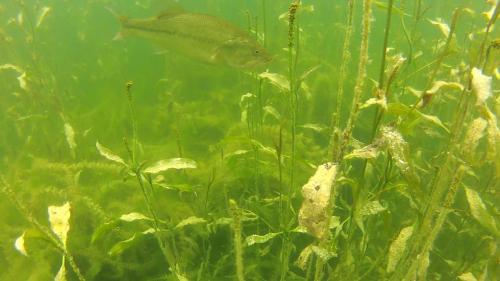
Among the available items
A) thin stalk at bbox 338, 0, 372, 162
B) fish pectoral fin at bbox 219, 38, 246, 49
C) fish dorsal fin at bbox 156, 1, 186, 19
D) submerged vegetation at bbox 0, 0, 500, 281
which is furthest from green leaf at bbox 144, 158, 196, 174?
fish dorsal fin at bbox 156, 1, 186, 19

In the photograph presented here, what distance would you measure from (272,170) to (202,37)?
1.59 metres

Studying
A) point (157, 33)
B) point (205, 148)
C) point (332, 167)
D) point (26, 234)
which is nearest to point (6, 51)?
point (157, 33)

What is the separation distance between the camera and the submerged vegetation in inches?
59.5

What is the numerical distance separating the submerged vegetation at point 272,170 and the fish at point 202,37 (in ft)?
0.16

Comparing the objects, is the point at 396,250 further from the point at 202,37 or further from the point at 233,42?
the point at 202,37

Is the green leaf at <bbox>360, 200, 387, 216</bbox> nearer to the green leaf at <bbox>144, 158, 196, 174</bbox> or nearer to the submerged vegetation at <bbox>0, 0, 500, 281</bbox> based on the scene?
the submerged vegetation at <bbox>0, 0, 500, 281</bbox>

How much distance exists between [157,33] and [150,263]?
264cm

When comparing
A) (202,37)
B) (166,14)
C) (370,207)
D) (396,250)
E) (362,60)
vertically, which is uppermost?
(362,60)

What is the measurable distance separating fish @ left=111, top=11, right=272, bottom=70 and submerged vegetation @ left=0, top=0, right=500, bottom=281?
0.16ft

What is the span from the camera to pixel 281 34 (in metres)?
9.37

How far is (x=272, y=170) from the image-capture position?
3500 millimetres

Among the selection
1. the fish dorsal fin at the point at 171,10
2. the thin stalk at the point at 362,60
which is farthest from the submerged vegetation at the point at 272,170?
the fish dorsal fin at the point at 171,10

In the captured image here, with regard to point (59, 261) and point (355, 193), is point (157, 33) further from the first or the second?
point (355, 193)

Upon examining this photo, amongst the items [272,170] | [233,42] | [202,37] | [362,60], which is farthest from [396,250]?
[202,37]
